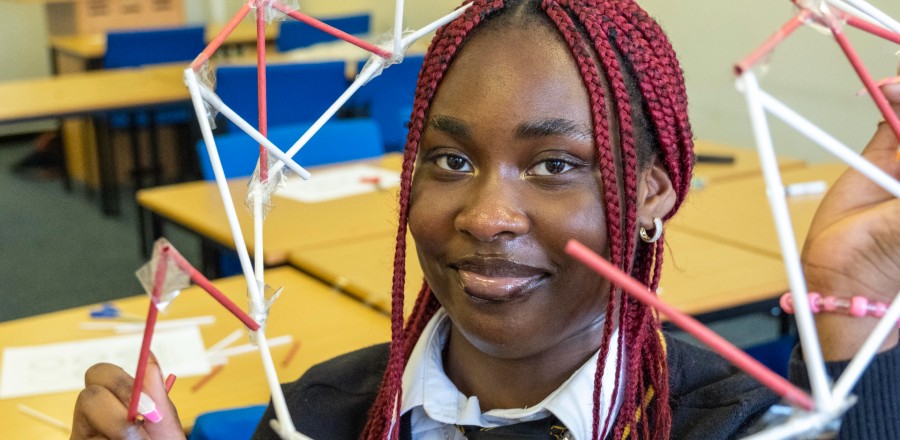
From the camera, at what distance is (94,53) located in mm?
5590

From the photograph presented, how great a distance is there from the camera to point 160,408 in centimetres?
80

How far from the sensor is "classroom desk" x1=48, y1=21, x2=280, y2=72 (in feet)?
18.5

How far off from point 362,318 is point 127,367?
0.43 meters

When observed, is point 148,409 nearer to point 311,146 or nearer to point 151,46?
point 311,146

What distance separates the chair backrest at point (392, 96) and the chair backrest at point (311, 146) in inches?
34.6

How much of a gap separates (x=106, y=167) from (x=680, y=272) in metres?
Answer: 4.03

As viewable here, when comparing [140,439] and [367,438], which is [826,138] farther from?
[367,438]

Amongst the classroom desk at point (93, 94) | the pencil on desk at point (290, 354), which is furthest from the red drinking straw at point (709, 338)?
the classroom desk at point (93, 94)

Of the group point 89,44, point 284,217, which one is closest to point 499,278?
point 284,217

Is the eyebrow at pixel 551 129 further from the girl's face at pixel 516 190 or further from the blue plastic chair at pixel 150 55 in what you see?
the blue plastic chair at pixel 150 55

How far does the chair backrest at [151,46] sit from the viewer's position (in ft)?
17.4

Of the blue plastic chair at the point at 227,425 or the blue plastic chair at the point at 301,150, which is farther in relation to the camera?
the blue plastic chair at the point at 301,150

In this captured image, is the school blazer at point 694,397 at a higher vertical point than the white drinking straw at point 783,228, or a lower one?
lower

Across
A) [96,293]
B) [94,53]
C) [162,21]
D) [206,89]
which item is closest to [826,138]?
[206,89]
